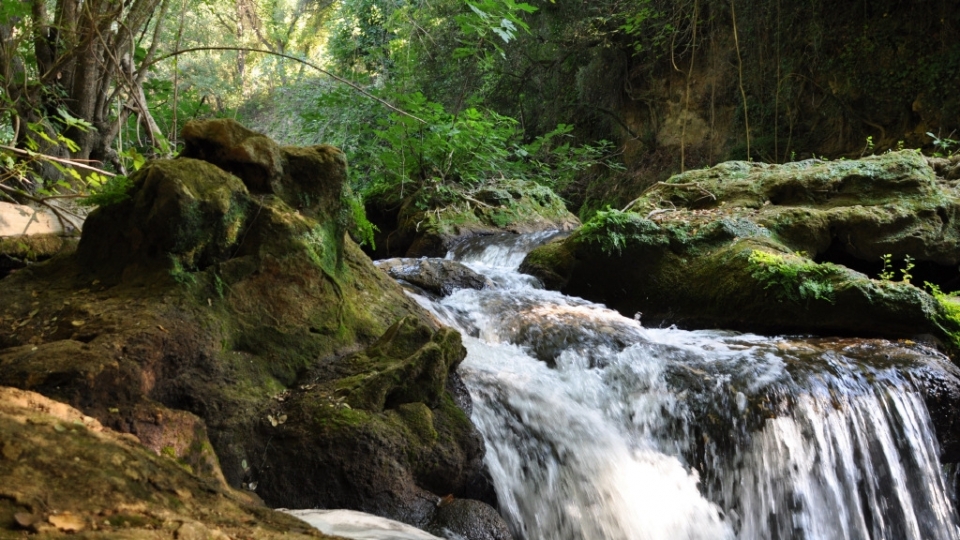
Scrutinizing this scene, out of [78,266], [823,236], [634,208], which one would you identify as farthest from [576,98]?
[78,266]

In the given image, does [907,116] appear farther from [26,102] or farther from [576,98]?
[26,102]

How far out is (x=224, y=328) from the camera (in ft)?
9.69

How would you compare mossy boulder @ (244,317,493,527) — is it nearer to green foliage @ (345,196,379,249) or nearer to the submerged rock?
green foliage @ (345,196,379,249)

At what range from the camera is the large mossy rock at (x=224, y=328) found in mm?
2398

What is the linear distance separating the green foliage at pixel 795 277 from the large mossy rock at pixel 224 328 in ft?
10.9

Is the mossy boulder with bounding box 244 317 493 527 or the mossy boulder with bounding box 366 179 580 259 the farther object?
the mossy boulder with bounding box 366 179 580 259

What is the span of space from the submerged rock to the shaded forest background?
148cm

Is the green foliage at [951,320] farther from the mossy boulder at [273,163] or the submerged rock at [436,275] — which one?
the mossy boulder at [273,163]

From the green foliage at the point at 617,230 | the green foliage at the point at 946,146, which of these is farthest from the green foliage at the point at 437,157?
the green foliage at the point at 946,146

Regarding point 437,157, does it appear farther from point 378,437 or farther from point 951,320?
point 378,437

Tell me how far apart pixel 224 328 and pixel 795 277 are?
451 centimetres

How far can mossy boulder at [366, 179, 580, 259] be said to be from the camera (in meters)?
9.91

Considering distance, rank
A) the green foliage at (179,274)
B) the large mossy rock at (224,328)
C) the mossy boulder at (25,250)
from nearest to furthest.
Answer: the large mossy rock at (224,328) < the green foliage at (179,274) < the mossy boulder at (25,250)

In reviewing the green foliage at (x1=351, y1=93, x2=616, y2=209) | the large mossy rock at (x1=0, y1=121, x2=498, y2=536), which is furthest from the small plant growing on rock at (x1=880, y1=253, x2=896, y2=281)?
the green foliage at (x1=351, y1=93, x2=616, y2=209)
